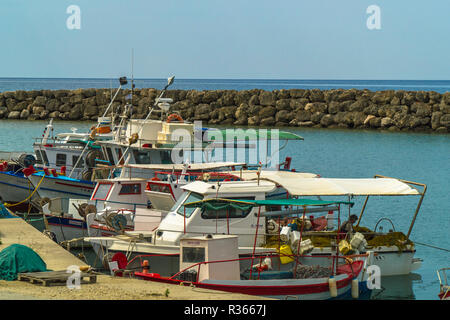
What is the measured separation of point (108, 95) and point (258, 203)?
56.4 m

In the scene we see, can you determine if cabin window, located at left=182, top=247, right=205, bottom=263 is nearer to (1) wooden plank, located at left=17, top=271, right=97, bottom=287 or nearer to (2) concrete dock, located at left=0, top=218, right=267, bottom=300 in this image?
(2) concrete dock, located at left=0, top=218, right=267, bottom=300

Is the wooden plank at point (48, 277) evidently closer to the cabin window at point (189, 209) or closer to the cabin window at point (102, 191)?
the cabin window at point (189, 209)

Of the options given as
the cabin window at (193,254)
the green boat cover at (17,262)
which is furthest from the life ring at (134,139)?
the green boat cover at (17,262)

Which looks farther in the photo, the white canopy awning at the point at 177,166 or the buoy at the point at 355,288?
the white canopy awning at the point at 177,166

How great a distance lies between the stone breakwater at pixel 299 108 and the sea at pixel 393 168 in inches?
57.1

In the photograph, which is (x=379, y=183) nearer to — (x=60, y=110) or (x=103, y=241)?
(x=103, y=241)

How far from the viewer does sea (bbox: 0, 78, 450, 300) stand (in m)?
21.2

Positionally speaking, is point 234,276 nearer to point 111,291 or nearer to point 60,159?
point 111,291

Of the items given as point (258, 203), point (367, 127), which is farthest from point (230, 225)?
point (367, 127)

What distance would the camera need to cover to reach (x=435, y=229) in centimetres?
2731

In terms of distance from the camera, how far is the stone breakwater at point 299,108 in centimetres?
6644

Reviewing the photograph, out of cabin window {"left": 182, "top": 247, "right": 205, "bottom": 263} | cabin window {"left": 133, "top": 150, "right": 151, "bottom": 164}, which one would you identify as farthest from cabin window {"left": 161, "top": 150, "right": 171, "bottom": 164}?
cabin window {"left": 182, "top": 247, "right": 205, "bottom": 263}

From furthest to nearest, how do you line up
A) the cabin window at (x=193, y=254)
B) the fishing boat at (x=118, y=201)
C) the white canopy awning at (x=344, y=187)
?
the fishing boat at (x=118, y=201) → the white canopy awning at (x=344, y=187) → the cabin window at (x=193, y=254)

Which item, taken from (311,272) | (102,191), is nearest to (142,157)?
(102,191)
